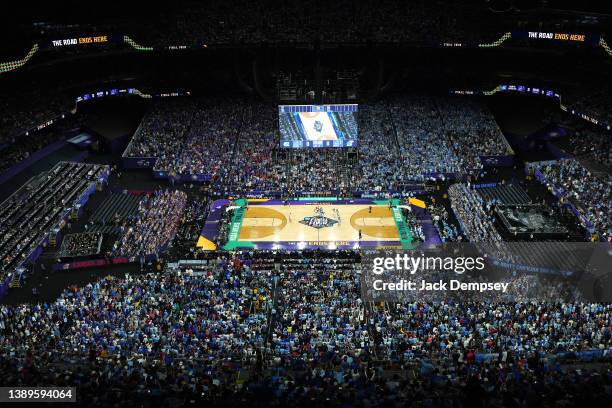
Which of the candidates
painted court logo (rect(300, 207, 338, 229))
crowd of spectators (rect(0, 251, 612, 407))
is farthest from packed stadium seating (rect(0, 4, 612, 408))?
painted court logo (rect(300, 207, 338, 229))

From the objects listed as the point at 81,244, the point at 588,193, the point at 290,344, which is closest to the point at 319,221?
the point at 81,244

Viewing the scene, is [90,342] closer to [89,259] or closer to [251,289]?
[251,289]

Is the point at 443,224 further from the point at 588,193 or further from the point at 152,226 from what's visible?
the point at 152,226

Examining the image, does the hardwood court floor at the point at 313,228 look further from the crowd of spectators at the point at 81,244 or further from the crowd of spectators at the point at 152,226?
the crowd of spectators at the point at 81,244

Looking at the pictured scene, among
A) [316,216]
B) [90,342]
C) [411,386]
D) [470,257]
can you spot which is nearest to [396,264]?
[470,257]

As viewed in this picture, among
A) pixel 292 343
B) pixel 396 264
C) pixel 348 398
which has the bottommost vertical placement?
pixel 348 398
